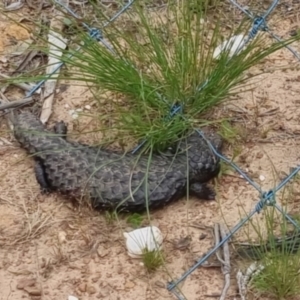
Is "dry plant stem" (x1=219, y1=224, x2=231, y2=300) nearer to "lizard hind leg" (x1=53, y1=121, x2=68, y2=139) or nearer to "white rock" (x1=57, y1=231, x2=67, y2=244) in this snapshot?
"white rock" (x1=57, y1=231, x2=67, y2=244)

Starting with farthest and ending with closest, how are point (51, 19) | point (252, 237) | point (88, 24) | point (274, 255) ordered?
point (51, 19) → point (88, 24) → point (252, 237) → point (274, 255)

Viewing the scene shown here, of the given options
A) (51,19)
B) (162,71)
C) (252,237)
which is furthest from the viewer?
(51,19)

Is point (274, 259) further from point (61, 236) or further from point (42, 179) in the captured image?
point (42, 179)

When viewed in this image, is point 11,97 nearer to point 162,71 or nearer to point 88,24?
point 88,24

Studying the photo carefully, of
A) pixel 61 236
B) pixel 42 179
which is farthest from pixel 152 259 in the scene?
pixel 42 179

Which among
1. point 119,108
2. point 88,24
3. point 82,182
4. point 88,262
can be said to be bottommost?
point 88,262

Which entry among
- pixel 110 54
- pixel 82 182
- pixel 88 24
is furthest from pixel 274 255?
pixel 88 24

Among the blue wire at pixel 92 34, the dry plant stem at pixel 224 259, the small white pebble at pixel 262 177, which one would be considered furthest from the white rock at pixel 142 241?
the blue wire at pixel 92 34
